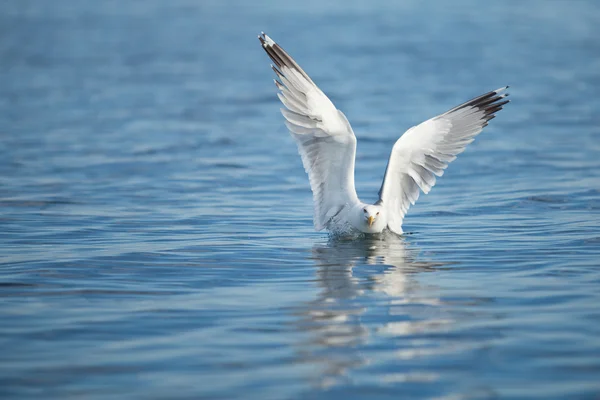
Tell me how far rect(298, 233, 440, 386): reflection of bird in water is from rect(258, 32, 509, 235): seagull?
0.28m

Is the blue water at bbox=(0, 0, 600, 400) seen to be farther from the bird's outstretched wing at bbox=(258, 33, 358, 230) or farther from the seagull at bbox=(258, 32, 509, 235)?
the bird's outstretched wing at bbox=(258, 33, 358, 230)

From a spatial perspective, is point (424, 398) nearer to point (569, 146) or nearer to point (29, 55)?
point (569, 146)

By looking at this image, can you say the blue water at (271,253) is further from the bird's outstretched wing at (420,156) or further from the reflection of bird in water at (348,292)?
the bird's outstretched wing at (420,156)

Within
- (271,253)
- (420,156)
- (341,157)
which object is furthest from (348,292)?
(420,156)

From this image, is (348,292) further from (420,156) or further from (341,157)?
(420,156)

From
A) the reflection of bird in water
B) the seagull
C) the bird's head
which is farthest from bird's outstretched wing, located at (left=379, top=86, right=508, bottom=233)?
the reflection of bird in water

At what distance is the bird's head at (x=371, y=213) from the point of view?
9.59 m

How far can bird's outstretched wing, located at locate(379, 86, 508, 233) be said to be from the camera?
1007 cm

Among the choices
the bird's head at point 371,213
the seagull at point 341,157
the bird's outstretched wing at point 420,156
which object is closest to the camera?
the bird's head at point 371,213

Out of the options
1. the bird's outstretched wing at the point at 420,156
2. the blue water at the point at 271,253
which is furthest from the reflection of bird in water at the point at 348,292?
the bird's outstretched wing at the point at 420,156

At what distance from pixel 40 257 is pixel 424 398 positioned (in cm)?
456

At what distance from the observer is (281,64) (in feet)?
32.8

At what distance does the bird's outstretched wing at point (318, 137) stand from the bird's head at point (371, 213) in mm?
339

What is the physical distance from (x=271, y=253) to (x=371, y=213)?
108 cm
